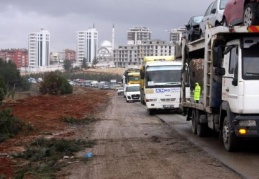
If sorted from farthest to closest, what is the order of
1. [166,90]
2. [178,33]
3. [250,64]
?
1. [178,33]
2. [166,90]
3. [250,64]

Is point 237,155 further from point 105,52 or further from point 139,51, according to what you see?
point 105,52

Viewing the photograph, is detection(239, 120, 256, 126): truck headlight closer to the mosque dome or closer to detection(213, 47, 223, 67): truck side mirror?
detection(213, 47, 223, 67): truck side mirror

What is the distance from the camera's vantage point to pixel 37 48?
18912 centimetres

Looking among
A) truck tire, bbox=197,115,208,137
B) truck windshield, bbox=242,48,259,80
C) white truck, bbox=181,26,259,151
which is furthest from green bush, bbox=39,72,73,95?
truck windshield, bbox=242,48,259,80

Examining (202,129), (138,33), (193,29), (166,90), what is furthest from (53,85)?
(138,33)

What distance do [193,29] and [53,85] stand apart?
4376cm

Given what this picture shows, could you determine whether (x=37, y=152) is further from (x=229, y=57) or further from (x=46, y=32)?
(x=46, y=32)

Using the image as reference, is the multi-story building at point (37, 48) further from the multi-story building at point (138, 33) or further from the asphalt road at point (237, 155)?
the asphalt road at point (237, 155)

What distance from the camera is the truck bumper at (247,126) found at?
971cm

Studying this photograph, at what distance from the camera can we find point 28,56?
194m

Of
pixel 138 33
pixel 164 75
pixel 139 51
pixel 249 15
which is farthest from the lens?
pixel 138 33

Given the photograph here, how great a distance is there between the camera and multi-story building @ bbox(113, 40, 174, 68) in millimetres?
67438

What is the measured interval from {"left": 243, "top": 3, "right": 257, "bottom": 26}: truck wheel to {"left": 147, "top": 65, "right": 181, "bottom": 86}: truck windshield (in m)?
13.1

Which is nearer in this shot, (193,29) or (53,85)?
(193,29)
